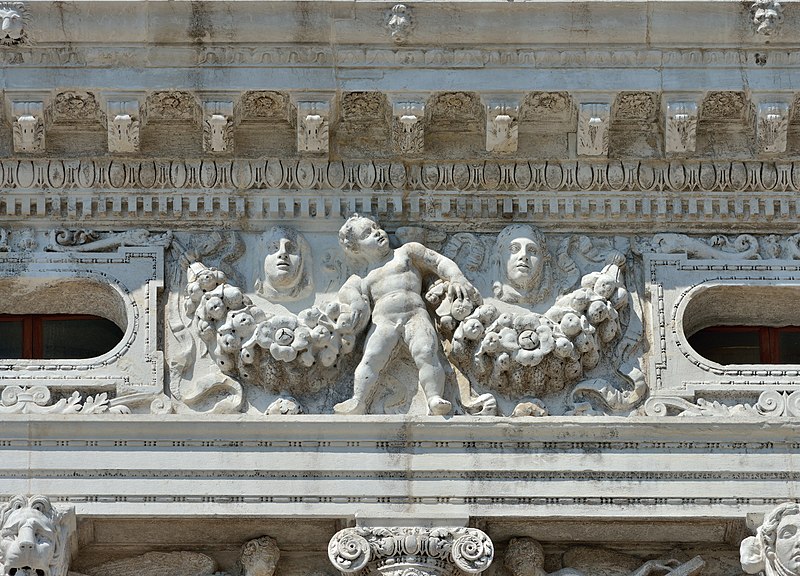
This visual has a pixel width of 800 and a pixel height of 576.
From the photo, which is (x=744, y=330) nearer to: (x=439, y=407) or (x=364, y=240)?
(x=439, y=407)

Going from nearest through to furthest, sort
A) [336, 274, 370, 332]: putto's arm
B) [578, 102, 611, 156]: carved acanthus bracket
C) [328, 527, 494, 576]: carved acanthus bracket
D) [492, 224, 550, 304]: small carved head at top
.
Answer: [328, 527, 494, 576]: carved acanthus bracket → [336, 274, 370, 332]: putto's arm → [492, 224, 550, 304]: small carved head at top → [578, 102, 611, 156]: carved acanthus bracket

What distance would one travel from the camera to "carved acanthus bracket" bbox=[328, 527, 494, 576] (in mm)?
13305

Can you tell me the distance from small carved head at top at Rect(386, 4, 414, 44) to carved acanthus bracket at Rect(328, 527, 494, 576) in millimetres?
2874

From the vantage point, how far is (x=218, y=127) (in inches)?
564

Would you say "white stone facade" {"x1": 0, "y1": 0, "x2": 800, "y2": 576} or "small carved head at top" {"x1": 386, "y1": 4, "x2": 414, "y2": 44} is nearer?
"white stone facade" {"x1": 0, "y1": 0, "x2": 800, "y2": 576}

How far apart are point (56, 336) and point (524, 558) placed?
122 inches

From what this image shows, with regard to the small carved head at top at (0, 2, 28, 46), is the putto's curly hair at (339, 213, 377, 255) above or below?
below

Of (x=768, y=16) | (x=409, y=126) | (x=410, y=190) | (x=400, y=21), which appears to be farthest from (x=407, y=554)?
(x=768, y=16)

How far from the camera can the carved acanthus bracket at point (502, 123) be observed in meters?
14.3

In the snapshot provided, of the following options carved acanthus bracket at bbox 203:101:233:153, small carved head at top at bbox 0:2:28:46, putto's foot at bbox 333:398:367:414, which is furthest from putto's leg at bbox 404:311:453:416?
small carved head at top at bbox 0:2:28:46

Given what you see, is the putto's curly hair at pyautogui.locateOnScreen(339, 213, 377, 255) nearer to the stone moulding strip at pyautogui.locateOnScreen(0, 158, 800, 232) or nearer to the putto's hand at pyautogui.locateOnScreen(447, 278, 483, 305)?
the stone moulding strip at pyautogui.locateOnScreen(0, 158, 800, 232)

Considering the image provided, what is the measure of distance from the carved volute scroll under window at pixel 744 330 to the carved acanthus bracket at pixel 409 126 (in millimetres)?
1847

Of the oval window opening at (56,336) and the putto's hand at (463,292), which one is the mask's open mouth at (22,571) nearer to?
the oval window opening at (56,336)

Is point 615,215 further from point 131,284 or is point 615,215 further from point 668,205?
point 131,284
